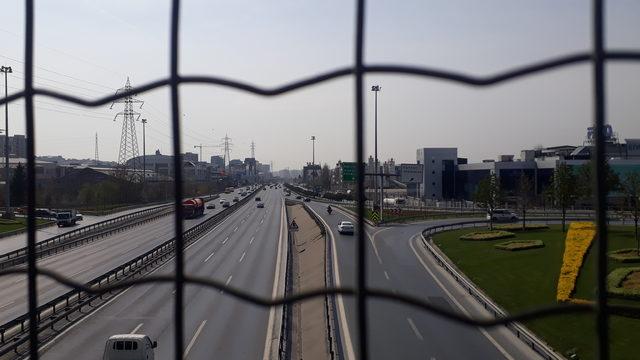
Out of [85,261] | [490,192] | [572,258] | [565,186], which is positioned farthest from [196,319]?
[490,192]

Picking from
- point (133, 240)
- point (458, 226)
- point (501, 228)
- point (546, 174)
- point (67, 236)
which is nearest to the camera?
point (67, 236)

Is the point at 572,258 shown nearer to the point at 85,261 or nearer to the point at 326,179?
the point at 85,261

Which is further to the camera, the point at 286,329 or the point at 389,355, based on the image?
the point at 286,329

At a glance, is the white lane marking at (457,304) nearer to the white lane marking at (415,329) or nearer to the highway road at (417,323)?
the highway road at (417,323)

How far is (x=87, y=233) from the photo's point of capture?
31.6 m

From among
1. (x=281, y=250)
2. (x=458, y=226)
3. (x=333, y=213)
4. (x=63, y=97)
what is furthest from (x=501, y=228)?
(x=63, y=97)

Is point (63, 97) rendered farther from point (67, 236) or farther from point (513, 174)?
point (513, 174)

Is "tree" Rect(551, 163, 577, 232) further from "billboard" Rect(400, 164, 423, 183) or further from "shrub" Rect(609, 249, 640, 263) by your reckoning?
"billboard" Rect(400, 164, 423, 183)

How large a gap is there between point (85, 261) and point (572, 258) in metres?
20.4

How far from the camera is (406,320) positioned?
14898 mm

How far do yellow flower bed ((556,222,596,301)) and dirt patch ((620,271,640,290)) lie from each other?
1321mm

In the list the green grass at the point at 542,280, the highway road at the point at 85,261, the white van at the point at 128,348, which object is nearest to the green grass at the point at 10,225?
the highway road at the point at 85,261

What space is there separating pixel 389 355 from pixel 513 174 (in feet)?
109

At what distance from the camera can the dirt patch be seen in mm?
15961
